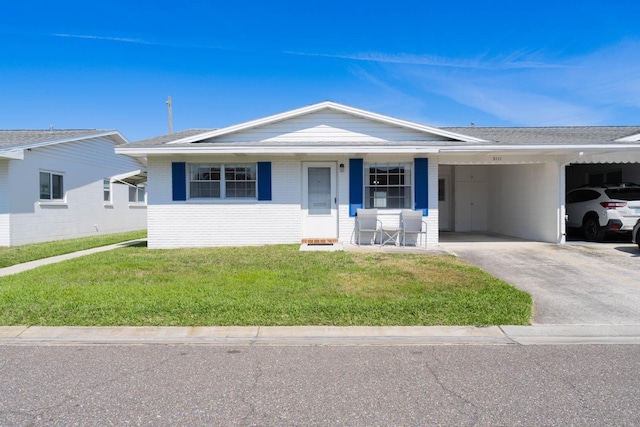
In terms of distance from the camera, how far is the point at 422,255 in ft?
33.0

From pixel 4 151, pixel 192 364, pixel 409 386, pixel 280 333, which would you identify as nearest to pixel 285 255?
pixel 280 333

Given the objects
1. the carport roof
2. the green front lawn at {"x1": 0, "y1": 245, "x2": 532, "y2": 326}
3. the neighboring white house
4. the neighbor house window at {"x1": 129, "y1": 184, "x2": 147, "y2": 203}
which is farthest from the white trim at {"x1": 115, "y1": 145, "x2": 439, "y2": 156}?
the neighbor house window at {"x1": 129, "y1": 184, "x2": 147, "y2": 203}

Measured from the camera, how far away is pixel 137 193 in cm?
2175

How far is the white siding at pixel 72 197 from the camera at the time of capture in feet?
44.2

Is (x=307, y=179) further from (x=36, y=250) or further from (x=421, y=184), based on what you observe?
(x=36, y=250)

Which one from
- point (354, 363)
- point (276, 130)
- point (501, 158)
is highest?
point (276, 130)

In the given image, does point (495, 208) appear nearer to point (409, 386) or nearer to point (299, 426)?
point (409, 386)

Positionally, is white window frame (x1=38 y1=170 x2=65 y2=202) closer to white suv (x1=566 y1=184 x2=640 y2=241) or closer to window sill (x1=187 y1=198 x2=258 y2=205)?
window sill (x1=187 y1=198 x2=258 y2=205)

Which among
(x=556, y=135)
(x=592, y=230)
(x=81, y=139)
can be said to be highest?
(x=81, y=139)

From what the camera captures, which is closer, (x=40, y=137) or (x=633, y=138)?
(x=633, y=138)

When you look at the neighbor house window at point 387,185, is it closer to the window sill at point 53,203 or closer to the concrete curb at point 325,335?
the concrete curb at point 325,335

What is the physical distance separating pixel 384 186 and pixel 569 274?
5.34 meters

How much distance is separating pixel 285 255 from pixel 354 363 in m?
5.90

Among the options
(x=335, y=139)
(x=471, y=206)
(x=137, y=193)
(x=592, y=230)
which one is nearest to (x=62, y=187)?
(x=137, y=193)
